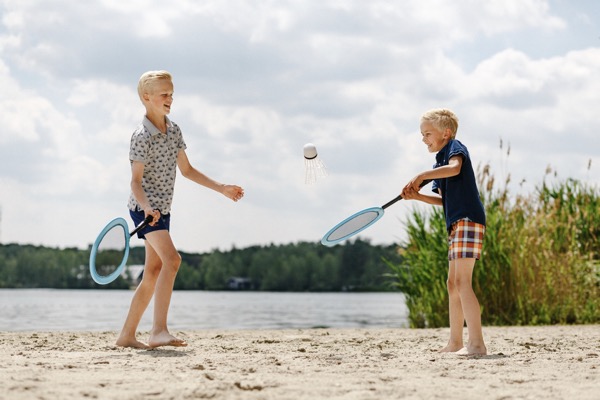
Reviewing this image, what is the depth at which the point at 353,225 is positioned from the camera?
581 cm

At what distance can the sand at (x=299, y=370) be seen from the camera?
360cm

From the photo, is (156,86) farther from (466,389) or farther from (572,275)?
(572,275)

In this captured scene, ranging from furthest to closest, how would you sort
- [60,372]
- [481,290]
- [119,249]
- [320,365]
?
[481,290]
[119,249]
[320,365]
[60,372]

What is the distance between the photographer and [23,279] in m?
63.6

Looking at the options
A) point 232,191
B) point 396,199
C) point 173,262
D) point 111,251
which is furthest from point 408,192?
point 111,251

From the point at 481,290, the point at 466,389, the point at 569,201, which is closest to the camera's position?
the point at 466,389

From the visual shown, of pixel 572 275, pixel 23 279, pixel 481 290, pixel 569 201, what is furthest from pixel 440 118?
pixel 23 279

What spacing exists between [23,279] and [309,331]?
59668 millimetres

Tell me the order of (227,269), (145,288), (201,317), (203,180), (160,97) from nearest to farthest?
(160,97) → (145,288) → (203,180) → (201,317) → (227,269)

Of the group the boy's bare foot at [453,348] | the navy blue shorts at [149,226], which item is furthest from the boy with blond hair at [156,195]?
the boy's bare foot at [453,348]

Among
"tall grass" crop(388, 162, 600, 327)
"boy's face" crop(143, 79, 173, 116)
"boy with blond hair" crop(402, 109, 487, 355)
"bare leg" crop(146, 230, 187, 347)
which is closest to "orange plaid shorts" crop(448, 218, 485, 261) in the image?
"boy with blond hair" crop(402, 109, 487, 355)

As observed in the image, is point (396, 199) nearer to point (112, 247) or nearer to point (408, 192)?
point (408, 192)

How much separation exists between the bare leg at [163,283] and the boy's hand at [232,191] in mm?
611

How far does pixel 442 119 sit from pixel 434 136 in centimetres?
13
